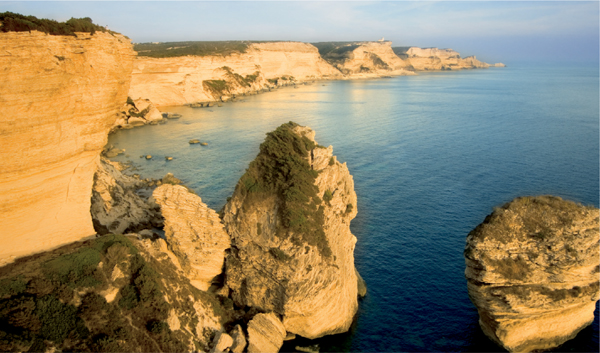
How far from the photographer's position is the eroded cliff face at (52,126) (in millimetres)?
17078

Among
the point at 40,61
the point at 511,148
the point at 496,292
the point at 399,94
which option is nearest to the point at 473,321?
the point at 496,292

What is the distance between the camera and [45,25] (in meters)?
17.9

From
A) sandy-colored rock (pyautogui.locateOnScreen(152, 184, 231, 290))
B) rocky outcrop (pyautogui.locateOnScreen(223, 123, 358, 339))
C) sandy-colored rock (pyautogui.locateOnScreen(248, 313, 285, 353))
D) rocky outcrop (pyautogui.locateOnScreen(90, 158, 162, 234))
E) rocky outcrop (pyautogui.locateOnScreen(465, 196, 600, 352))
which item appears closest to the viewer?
rocky outcrop (pyautogui.locateOnScreen(465, 196, 600, 352))

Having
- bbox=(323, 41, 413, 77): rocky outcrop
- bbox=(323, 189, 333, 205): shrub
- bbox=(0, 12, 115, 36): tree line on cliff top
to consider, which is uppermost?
bbox=(323, 41, 413, 77): rocky outcrop

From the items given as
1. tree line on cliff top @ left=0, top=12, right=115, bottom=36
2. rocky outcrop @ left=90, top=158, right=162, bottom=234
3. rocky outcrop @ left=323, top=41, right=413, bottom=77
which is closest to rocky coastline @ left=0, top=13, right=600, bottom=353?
tree line on cliff top @ left=0, top=12, right=115, bottom=36

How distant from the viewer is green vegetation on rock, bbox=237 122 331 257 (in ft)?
68.9

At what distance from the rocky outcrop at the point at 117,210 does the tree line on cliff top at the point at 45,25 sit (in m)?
14.1

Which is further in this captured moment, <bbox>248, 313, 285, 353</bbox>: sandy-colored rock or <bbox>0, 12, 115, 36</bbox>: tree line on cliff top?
<bbox>248, 313, 285, 353</bbox>: sandy-colored rock

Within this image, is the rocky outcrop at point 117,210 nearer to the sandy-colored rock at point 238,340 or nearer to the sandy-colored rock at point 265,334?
the sandy-colored rock at point 238,340

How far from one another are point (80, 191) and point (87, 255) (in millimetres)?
4632

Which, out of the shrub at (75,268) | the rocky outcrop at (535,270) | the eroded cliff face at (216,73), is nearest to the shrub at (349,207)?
the rocky outcrop at (535,270)

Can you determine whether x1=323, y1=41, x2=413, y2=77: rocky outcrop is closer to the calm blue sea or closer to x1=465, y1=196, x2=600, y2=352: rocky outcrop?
the calm blue sea

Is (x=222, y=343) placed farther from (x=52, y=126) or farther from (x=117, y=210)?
(x=117, y=210)

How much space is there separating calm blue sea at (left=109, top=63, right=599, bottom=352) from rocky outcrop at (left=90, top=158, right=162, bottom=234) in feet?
25.3
